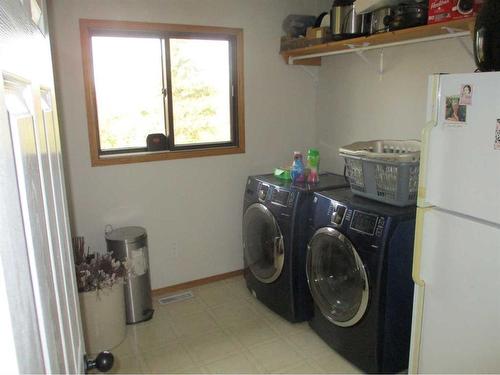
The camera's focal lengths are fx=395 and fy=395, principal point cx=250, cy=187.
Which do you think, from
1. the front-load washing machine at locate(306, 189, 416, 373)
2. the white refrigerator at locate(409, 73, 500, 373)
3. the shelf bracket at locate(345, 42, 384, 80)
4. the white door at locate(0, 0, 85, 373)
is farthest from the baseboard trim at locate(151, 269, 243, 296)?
the white door at locate(0, 0, 85, 373)

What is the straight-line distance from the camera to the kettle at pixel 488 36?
1.49 m

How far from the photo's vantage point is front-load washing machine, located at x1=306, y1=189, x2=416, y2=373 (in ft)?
6.75

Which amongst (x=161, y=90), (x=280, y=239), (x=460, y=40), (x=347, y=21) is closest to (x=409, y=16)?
(x=460, y=40)

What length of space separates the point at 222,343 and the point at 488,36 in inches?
87.4

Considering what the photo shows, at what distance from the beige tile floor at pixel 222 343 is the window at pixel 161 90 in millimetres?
1202

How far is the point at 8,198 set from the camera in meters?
0.32

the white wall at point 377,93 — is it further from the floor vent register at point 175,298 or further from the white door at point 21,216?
the white door at point 21,216

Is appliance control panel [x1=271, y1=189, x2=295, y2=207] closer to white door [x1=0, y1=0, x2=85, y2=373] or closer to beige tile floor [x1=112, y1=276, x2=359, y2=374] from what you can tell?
beige tile floor [x1=112, y1=276, x2=359, y2=374]

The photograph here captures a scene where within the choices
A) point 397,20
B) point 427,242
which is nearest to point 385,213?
point 427,242

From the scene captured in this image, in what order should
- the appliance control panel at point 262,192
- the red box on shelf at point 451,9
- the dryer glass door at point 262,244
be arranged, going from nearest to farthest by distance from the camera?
the red box on shelf at point 451,9, the dryer glass door at point 262,244, the appliance control panel at point 262,192

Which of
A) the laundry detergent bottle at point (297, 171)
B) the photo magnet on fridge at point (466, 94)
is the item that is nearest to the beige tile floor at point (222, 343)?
the laundry detergent bottle at point (297, 171)

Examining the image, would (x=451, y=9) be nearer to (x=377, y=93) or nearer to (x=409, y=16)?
(x=409, y=16)

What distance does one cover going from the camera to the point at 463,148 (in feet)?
5.08

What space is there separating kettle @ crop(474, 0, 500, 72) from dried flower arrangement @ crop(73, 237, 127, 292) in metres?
2.26
